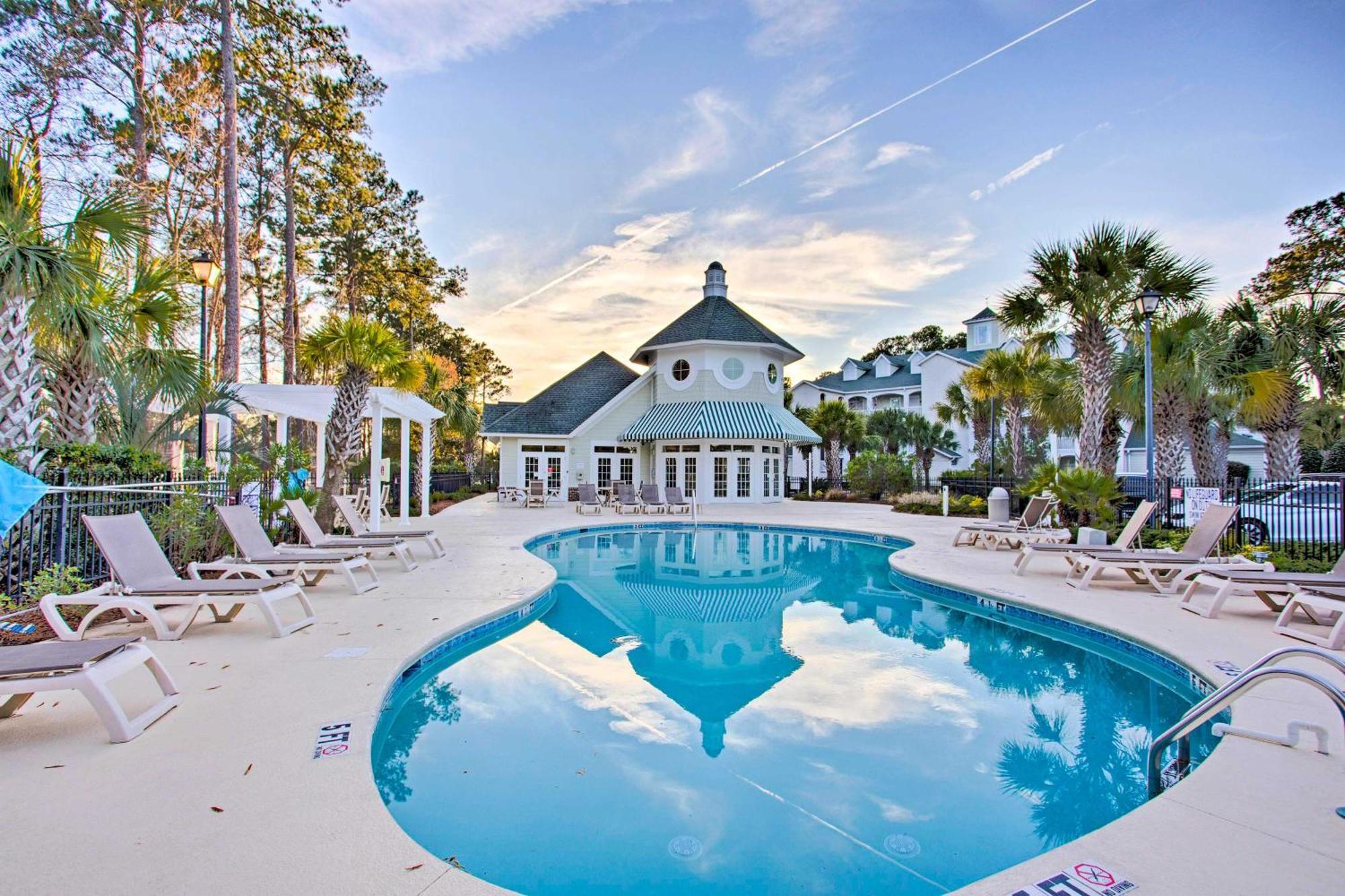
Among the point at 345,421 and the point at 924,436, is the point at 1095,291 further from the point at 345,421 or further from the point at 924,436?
the point at 924,436

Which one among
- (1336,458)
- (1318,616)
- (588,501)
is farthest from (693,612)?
(1336,458)

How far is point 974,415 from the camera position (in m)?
31.0

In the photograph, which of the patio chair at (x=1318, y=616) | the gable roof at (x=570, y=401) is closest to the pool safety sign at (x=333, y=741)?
the patio chair at (x=1318, y=616)

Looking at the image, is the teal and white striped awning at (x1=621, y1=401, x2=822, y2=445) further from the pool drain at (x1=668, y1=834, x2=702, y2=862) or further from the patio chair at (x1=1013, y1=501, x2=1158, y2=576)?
the pool drain at (x1=668, y1=834, x2=702, y2=862)

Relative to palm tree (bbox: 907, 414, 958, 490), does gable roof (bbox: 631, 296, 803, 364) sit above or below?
above

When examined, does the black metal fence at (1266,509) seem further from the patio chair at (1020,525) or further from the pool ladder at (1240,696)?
the pool ladder at (1240,696)

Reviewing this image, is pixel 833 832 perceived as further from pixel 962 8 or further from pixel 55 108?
pixel 55 108

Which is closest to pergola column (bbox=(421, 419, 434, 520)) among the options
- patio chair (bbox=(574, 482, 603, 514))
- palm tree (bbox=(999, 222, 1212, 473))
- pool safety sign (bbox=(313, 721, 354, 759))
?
patio chair (bbox=(574, 482, 603, 514))

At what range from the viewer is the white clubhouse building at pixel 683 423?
25.9 metres

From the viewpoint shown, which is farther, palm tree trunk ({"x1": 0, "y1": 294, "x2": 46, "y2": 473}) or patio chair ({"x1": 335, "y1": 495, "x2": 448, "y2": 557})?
patio chair ({"x1": 335, "y1": 495, "x2": 448, "y2": 557})

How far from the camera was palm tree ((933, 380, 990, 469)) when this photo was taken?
102ft

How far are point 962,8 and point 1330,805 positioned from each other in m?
15.7

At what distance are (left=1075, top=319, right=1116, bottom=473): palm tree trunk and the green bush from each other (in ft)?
40.8

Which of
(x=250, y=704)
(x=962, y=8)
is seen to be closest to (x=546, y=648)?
(x=250, y=704)
